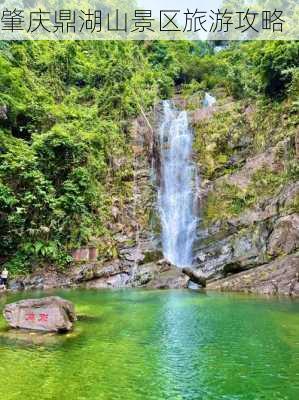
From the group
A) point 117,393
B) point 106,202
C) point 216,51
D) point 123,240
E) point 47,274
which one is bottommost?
point 117,393

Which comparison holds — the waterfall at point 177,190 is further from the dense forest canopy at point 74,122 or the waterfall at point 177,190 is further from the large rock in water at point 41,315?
the large rock in water at point 41,315

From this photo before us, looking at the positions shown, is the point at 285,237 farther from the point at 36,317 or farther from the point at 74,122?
the point at 74,122

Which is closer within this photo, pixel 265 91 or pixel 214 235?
pixel 214 235

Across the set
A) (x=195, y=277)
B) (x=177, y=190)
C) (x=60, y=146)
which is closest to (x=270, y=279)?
(x=195, y=277)

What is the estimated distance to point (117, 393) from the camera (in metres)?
6.10

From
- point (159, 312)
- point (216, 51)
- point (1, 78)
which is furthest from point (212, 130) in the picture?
point (216, 51)

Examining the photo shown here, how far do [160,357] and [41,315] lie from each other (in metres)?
3.20

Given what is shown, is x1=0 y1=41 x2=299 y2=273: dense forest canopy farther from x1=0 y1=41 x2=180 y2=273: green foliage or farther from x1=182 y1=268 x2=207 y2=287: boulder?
x1=182 y1=268 x2=207 y2=287: boulder

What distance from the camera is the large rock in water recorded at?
387 inches

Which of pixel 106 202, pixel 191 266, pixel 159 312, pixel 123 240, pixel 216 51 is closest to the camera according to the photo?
pixel 159 312

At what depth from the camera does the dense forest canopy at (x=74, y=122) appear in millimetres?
22047

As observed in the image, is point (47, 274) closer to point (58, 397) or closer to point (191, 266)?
point (191, 266)

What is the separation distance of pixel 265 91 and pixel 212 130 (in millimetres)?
3766

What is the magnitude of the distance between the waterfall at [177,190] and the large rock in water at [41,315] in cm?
1281
